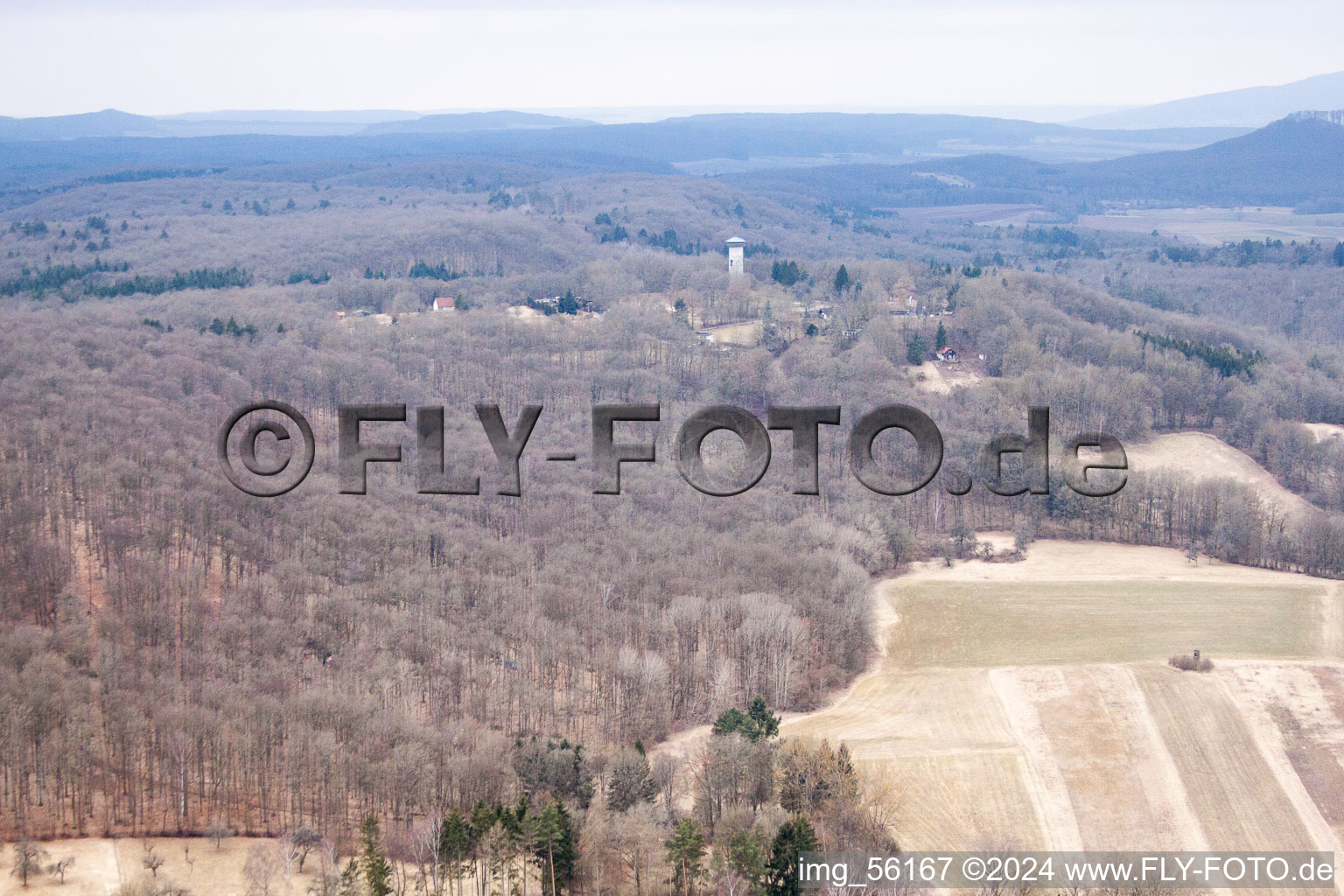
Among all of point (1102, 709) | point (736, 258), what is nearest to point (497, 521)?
point (1102, 709)

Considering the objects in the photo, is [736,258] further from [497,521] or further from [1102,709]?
[1102,709]

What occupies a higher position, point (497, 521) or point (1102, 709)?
point (497, 521)

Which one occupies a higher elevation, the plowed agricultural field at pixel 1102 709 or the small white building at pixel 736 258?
the small white building at pixel 736 258

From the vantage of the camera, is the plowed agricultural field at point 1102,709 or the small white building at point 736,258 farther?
the small white building at point 736,258

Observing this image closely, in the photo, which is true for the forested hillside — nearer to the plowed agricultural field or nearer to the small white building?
the plowed agricultural field

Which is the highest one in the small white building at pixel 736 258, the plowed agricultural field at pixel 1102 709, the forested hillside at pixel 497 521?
the small white building at pixel 736 258

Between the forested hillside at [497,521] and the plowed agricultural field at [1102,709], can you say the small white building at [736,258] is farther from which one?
the plowed agricultural field at [1102,709]

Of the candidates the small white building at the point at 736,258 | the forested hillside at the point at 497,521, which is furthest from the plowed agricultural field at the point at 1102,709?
the small white building at the point at 736,258

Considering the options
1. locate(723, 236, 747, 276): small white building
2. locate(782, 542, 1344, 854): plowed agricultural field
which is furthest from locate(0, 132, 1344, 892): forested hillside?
locate(723, 236, 747, 276): small white building

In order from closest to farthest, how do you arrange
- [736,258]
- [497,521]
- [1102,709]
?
[1102,709], [497,521], [736,258]
